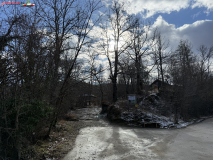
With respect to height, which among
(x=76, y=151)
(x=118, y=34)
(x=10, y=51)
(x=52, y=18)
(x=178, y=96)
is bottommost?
(x=76, y=151)

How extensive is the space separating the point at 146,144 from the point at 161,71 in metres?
23.0

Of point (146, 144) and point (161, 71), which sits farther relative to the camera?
point (161, 71)

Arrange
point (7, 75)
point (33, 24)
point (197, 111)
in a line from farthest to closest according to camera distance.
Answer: point (197, 111), point (33, 24), point (7, 75)

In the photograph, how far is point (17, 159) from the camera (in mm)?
4797

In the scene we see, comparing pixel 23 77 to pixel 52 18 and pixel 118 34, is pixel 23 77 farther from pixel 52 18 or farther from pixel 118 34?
pixel 118 34

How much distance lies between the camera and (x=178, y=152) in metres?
6.50

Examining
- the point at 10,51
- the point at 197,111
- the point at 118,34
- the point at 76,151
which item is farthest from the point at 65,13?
the point at 197,111

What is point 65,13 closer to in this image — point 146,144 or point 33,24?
point 33,24

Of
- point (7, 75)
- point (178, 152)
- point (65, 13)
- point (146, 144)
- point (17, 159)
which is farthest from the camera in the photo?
point (65, 13)

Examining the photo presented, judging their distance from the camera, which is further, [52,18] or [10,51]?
[52,18]

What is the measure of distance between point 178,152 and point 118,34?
1914cm

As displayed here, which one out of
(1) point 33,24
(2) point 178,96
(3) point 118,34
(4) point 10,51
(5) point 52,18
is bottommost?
(2) point 178,96

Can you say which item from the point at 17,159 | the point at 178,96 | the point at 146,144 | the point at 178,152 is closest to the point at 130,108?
the point at 178,96

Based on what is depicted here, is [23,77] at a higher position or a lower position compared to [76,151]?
higher
